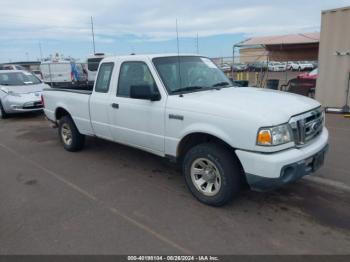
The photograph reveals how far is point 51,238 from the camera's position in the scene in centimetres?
324

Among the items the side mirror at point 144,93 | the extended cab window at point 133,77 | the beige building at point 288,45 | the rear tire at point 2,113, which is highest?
the beige building at point 288,45

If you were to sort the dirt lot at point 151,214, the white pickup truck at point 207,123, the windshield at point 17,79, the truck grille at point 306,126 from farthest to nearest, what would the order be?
the windshield at point 17,79, the truck grille at point 306,126, the white pickup truck at point 207,123, the dirt lot at point 151,214

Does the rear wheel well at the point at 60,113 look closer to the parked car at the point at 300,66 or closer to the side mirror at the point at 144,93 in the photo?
the side mirror at the point at 144,93

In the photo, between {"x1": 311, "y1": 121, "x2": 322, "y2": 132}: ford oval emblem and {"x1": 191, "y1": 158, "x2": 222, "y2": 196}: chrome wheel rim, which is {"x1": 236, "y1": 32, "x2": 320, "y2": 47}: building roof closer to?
{"x1": 311, "y1": 121, "x2": 322, "y2": 132}: ford oval emblem

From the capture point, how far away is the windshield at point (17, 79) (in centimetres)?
1136

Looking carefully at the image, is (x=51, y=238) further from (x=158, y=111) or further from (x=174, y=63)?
(x=174, y=63)

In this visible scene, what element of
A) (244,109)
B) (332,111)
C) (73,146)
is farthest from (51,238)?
(332,111)

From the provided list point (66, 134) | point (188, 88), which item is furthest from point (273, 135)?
point (66, 134)

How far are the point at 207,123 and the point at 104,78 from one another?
239 cm

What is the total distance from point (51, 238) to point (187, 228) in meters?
1.45

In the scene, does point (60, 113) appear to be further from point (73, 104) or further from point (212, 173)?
point (212, 173)

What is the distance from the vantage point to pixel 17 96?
10.6 m

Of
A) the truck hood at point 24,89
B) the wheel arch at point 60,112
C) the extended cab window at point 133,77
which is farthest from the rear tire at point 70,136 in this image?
the truck hood at point 24,89

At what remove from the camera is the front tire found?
351 cm
